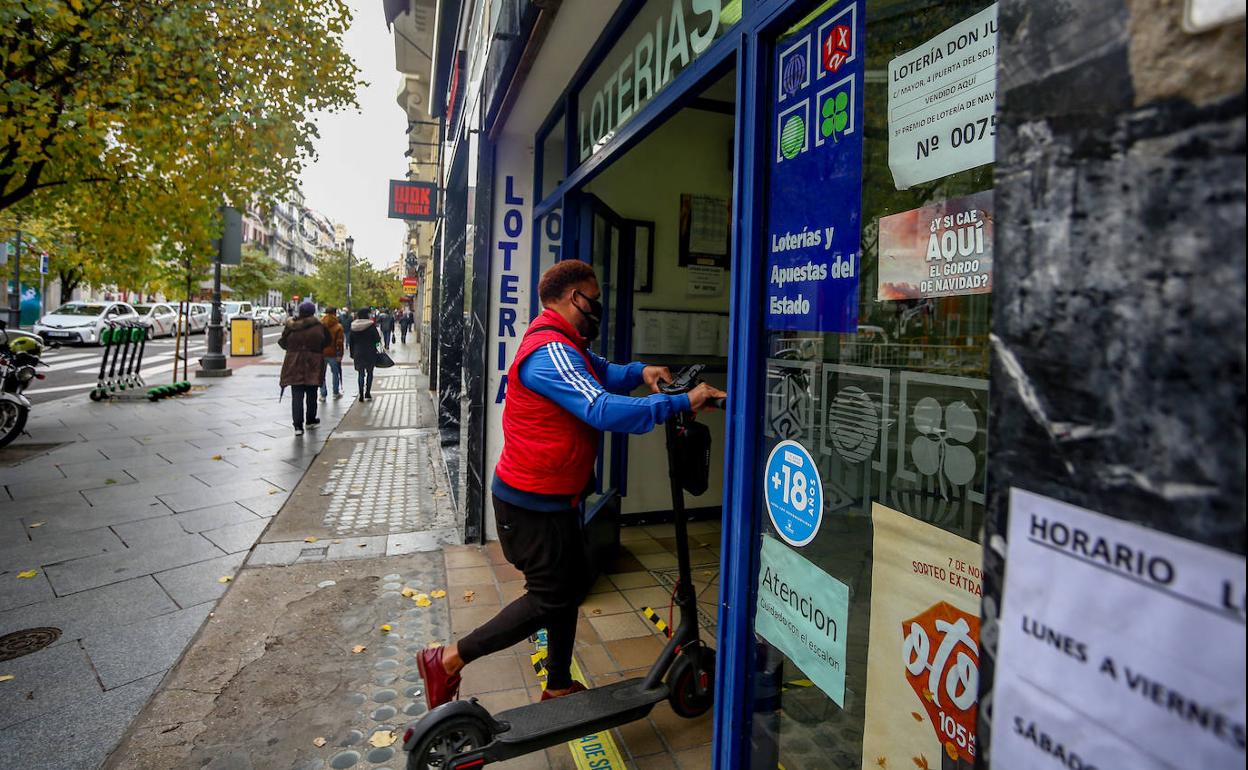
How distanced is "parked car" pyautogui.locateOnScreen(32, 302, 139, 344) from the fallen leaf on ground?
26.3m

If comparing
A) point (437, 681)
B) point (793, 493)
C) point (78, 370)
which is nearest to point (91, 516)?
point (437, 681)

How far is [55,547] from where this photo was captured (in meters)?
5.06

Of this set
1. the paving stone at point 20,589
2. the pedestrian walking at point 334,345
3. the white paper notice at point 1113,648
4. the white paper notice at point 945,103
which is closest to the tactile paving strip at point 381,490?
the paving stone at point 20,589

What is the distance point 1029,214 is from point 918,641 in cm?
115

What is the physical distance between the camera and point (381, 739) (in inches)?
111

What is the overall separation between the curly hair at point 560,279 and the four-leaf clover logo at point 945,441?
1619 millimetres

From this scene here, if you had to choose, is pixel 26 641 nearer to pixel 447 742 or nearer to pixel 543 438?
pixel 447 742

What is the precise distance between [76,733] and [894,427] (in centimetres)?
339

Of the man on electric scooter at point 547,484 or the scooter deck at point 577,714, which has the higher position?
the man on electric scooter at point 547,484

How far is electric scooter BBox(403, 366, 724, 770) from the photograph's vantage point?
8.01 feet

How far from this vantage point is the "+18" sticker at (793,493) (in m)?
1.87

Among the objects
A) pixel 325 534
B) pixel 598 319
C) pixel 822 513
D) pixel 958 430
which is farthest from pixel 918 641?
pixel 325 534

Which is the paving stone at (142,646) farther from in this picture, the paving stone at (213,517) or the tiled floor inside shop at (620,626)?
the paving stone at (213,517)

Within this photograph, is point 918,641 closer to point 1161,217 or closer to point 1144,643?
point 1144,643
